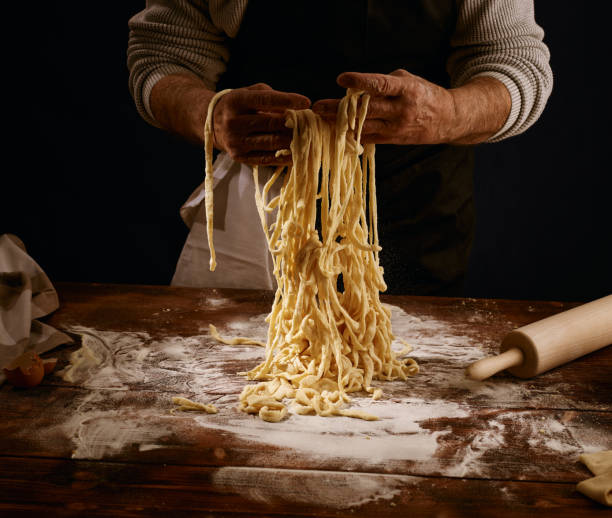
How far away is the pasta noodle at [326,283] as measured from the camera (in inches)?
55.7

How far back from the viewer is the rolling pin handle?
1.39 metres

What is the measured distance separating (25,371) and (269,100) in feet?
2.57

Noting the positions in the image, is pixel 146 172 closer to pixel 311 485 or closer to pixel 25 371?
pixel 25 371

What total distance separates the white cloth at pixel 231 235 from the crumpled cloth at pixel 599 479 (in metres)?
1.19

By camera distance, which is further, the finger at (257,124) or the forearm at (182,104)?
the forearm at (182,104)

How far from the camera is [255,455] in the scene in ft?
3.81

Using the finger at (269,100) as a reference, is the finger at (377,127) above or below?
below

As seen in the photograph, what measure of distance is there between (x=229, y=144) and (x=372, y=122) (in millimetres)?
337

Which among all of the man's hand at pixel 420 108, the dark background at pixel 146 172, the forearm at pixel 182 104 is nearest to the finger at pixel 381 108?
the man's hand at pixel 420 108

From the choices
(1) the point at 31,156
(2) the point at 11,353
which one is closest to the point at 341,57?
(2) the point at 11,353

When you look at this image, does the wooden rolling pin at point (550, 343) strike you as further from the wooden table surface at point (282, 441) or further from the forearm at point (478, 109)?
the forearm at point (478, 109)

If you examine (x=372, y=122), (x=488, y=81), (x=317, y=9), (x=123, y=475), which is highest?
(x=317, y=9)

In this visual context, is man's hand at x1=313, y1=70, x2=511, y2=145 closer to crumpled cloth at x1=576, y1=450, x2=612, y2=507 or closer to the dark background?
crumpled cloth at x1=576, y1=450, x2=612, y2=507

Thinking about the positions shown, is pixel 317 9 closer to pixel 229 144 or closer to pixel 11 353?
pixel 229 144
